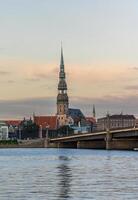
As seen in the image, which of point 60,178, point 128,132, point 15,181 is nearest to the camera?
point 15,181

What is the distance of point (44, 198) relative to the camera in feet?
144

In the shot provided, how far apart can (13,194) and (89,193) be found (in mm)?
4678

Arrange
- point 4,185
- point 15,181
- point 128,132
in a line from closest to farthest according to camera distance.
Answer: point 4,185
point 15,181
point 128,132

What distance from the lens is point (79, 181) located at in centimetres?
5650

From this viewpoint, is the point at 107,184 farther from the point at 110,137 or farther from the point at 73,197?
the point at 110,137

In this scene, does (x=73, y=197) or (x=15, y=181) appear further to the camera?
(x=15, y=181)

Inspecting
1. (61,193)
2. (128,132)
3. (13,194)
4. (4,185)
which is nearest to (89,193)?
(61,193)

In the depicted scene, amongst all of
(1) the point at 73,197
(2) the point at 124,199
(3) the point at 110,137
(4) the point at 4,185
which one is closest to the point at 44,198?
(1) the point at 73,197

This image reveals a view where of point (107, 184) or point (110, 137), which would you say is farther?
point (110, 137)

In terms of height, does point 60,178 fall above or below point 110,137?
below

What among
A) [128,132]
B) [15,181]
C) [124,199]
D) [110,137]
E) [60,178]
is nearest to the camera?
[124,199]

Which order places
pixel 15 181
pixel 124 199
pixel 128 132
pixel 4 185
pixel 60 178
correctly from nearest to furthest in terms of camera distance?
pixel 124 199
pixel 4 185
pixel 15 181
pixel 60 178
pixel 128 132

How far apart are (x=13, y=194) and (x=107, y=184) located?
9.24m

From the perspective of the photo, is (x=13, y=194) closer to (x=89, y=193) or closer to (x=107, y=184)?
(x=89, y=193)
